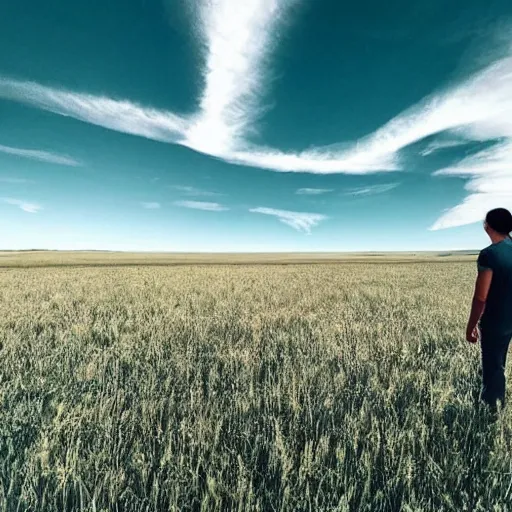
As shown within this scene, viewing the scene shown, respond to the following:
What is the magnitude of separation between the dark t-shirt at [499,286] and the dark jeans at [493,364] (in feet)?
0.35

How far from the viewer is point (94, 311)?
9.68 m

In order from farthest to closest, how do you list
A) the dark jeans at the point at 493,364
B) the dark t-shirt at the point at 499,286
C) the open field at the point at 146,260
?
1. the open field at the point at 146,260
2. the dark jeans at the point at 493,364
3. the dark t-shirt at the point at 499,286

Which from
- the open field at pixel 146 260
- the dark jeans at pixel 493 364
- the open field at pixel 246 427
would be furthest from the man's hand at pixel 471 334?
the open field at pixel 146 260

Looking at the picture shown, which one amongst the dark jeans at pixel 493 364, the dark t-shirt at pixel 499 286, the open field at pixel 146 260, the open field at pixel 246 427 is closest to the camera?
the open field at pixel 246 427

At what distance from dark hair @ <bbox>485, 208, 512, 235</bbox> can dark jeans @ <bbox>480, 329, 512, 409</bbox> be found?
3.71ft

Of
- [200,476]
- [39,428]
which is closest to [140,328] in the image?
[39,428]

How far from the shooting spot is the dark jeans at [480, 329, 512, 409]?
3.41m

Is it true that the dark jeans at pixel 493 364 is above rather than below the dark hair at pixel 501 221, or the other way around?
below

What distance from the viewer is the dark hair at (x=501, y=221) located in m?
3.25

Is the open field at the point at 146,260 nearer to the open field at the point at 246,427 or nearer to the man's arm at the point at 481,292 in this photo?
the open field at the point at 246,427

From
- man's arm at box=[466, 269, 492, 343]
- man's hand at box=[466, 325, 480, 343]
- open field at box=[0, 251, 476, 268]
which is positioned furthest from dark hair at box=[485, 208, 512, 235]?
open field at box=[0, 251, 476, 268]

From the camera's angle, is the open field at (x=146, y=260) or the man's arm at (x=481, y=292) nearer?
the man's arm at (x=481, y=292)

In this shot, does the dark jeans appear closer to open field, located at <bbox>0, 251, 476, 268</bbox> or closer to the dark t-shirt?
the dark t-shirt

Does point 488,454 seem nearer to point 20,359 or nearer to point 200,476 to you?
point 200,476
